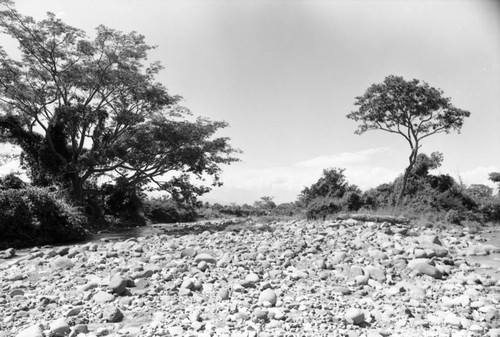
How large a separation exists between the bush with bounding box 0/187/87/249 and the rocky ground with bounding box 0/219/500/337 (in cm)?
269

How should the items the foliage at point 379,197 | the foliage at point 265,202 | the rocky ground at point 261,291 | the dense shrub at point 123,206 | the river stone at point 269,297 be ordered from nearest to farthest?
the rocky ground at point 261,291
the river stone at point 269,297
the foliage at point 379,197
the dense shrub at point 123,206
the foliage at point 265,202

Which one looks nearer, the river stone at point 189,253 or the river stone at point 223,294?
the river stone at point 223,294

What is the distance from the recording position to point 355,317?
→ 3781mm

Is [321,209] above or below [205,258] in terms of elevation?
above

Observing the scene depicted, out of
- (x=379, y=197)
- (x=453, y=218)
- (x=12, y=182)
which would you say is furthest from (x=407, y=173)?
(x=12, y=182)

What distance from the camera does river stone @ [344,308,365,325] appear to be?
3.77 metres

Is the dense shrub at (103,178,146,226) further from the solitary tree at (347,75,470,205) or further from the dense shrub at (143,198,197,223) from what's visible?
the solitary tree at (347,75,470,205)

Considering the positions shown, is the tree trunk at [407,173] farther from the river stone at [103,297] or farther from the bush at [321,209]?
the river stone at [103,297]

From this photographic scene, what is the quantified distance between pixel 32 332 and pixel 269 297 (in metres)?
2.67

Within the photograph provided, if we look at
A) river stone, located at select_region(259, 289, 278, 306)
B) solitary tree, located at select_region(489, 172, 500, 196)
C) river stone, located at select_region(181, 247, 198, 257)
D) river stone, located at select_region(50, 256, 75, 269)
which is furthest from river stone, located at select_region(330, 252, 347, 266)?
solitary tree, located at select_region(489, 172, 500, 196)

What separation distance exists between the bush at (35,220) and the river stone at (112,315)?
7447 mm

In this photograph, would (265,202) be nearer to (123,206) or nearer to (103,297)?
(123,206)

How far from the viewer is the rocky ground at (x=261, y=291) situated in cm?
375

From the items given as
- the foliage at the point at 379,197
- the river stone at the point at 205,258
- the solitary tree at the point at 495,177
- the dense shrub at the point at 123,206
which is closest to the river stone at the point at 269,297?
the river stone at the point at 205,258
